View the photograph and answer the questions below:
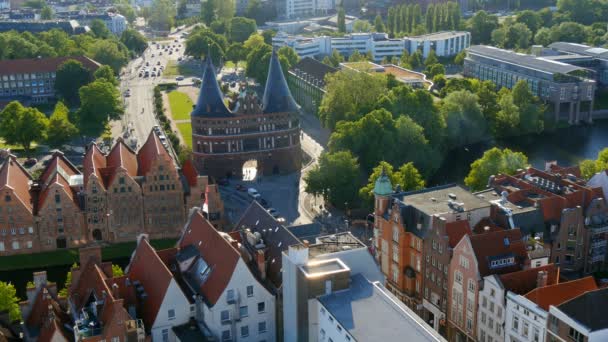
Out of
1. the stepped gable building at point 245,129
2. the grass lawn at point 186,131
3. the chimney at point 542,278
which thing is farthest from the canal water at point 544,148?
the chimney at point 542,278

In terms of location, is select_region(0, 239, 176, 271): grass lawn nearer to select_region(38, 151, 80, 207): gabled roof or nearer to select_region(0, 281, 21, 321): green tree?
select_region(38, 151, 80, 207): gabled roof

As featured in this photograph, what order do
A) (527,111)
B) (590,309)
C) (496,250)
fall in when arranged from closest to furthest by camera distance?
(590,309)
(496,250)
(527,111)

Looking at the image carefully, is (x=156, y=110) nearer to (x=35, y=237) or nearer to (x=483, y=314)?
(x=35, y=237)

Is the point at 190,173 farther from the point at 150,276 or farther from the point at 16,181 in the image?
the point at 150,276

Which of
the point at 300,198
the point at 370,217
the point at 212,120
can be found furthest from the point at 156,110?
the point at 370,217

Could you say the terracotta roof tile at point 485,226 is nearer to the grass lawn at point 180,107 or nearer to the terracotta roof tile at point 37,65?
the grass lawn at point 180,107

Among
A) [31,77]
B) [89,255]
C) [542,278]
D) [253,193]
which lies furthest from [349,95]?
[31,77]
